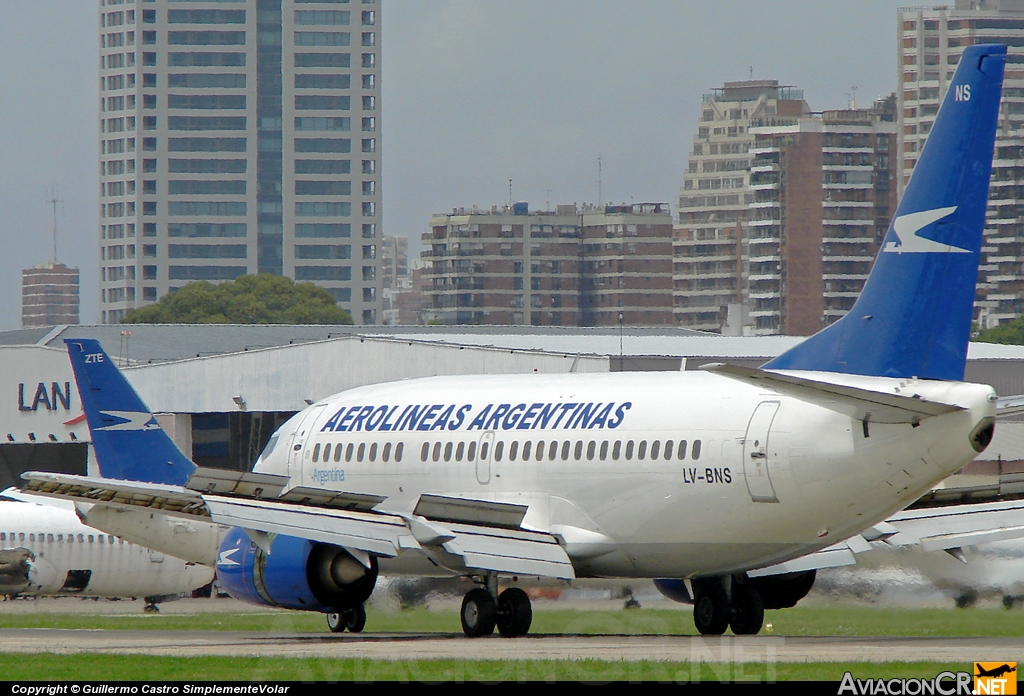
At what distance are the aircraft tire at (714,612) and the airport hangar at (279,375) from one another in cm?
2372

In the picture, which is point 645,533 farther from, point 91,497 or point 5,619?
point 5,619

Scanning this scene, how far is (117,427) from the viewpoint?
3806cm

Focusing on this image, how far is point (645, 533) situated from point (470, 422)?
15.0 ft

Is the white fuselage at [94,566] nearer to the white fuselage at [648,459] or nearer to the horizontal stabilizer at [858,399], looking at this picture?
the white fuselage at [648,459]

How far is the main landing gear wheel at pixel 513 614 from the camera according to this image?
2802 cm

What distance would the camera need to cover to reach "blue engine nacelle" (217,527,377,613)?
1109 inches

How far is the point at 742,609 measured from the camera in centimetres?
2911

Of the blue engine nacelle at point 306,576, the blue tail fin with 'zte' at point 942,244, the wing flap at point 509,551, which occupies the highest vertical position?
the blue tail fin with 'zte' at point 942,244

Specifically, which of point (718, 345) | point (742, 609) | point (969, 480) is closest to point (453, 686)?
point (742, 609)

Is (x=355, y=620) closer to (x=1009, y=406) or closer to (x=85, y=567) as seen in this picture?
(x=1009, y=406)

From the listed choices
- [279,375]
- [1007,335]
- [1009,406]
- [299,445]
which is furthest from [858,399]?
[1007,335]

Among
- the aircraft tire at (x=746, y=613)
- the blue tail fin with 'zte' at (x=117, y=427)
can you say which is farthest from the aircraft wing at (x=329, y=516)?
the blue tail fin with 'zte' at (x=117, y=427)

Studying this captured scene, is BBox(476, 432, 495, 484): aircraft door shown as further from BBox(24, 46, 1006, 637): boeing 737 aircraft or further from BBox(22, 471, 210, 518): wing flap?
BBox(22, 471, 210, 518): wing flap

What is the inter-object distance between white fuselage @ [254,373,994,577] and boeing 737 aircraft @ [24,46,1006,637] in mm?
35
